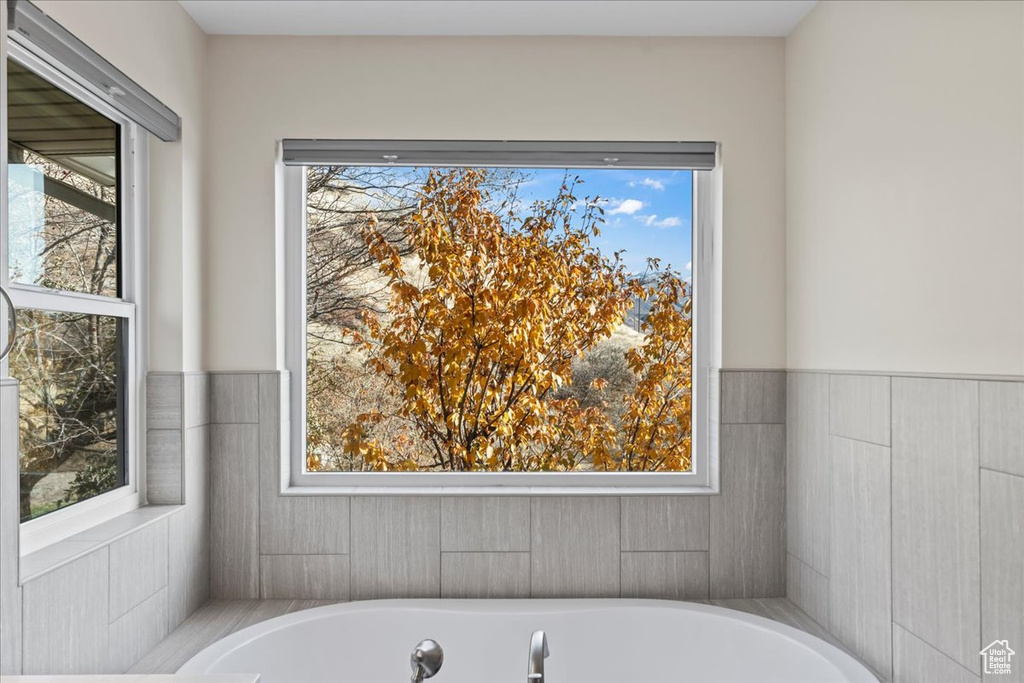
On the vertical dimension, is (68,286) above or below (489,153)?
below

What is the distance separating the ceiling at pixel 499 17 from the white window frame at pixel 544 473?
0.48 m

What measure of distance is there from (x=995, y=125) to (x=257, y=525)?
2389 millimetres

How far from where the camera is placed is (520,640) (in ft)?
7.63

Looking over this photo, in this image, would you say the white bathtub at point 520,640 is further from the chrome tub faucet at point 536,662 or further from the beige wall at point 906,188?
the beige wall at point 906,188

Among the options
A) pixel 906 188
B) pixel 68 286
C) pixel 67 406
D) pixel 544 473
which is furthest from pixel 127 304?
pixel 906 188

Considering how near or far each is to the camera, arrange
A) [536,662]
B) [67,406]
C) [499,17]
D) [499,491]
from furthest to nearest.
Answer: [499,491], [499,17], [67,406], [536,662]

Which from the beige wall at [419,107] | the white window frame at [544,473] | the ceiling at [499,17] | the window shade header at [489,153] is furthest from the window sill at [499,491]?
the ceiling at [499,17]

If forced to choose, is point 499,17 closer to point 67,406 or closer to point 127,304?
point 127,304

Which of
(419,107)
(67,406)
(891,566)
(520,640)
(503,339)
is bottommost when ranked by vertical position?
(520,640)

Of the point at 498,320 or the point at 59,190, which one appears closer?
the point at 59,190

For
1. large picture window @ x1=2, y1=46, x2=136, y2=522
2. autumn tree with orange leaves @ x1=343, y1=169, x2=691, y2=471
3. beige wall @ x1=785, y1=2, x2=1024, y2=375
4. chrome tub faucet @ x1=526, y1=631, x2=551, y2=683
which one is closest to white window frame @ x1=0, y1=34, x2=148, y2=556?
large picture window @ x1=2, y1=46, x2=136, y2=522

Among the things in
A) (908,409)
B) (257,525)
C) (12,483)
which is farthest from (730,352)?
(12,483)

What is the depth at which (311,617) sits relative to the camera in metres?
2.29

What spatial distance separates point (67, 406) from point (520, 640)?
1465 millimetres
